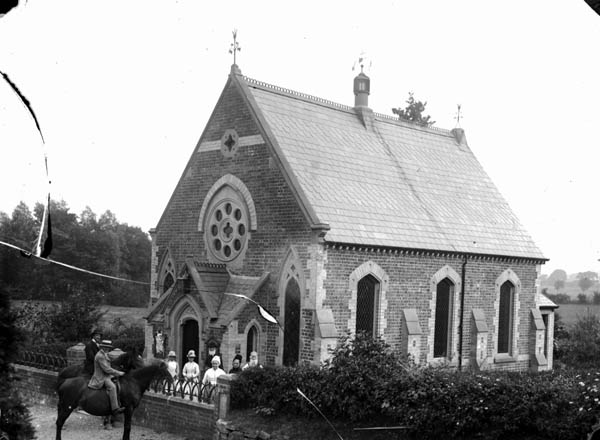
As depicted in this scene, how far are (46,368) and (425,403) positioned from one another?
46.8 feet

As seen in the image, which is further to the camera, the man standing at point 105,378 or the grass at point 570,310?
the grass at point 570,310

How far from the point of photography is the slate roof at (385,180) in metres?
25.3

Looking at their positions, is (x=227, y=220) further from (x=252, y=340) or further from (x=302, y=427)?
(x=302, y=427)

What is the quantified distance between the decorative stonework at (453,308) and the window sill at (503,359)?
2774 millimetres

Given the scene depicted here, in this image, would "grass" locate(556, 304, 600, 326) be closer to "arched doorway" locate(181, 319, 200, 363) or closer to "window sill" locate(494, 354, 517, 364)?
"window sill" locate(494, 354, 517, 364)

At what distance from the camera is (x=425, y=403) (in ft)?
48.4

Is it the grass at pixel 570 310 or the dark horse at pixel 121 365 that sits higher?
the grass at pixel 570 310

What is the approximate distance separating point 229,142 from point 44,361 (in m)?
10.1

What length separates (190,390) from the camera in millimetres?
19094

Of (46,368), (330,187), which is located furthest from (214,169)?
(46,368)

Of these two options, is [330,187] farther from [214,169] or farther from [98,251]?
[98,251]

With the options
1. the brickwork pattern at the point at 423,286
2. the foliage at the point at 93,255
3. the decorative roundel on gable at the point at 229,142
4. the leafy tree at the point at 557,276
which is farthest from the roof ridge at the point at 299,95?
the leafy tree at the point at 557,276

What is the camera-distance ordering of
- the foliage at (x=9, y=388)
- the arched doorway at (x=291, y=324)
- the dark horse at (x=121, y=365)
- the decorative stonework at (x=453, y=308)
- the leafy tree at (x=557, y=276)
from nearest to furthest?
the foliage at (x=9, y=388) < the dark horse at (x=121, y=365) < the arched doorway at (x=291, y=324) < the decorative stonework at (x=453, y=308) < the leafy tree at (x=557, y=276)

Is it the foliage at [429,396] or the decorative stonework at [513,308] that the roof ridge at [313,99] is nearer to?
the decorative stonework at [513,308]
